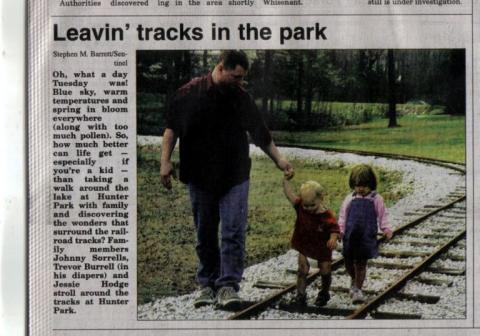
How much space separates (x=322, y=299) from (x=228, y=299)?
17cm

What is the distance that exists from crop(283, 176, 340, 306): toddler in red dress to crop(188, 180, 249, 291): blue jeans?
9cm

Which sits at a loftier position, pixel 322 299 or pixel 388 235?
pixel 388 235

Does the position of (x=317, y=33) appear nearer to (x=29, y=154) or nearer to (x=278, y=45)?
(x=278, y=45)

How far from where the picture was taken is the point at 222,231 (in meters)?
1.56

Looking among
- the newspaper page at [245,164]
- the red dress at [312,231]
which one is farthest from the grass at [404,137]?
the red dress at [312,231]

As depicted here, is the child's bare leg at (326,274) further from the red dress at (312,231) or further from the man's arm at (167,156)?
the man's arm at (167,156)

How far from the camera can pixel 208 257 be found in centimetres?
156

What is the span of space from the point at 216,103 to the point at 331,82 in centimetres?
21

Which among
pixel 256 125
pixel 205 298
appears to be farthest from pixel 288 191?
pixel 205 298

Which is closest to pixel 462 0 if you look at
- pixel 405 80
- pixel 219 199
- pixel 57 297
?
pixel 405 80

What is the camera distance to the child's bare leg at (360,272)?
1.55 m

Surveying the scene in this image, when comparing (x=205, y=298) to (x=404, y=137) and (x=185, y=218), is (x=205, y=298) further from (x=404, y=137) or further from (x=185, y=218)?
(x=404, y=137)

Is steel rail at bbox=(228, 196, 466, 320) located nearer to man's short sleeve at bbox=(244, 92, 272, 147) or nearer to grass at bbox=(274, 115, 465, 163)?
grass at bbox=(274, 115, 465, 163)

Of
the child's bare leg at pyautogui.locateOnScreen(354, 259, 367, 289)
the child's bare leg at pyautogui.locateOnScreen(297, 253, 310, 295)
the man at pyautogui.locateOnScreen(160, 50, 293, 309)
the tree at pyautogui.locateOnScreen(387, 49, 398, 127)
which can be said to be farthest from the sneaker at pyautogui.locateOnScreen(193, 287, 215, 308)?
the tree at pyautogui.locateOnScreen(387, 49, 398, 127)
